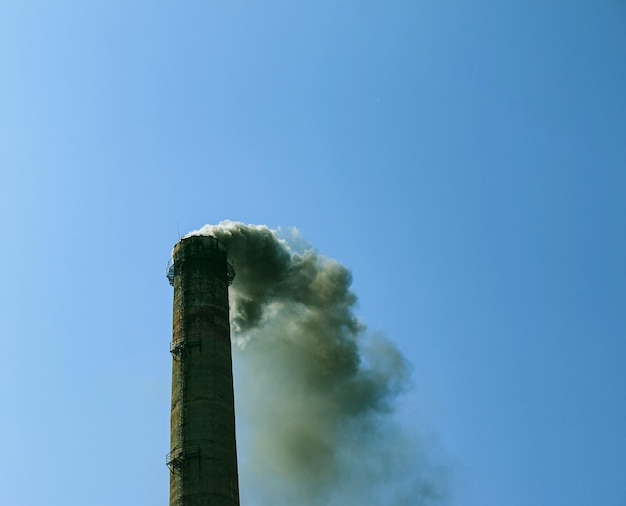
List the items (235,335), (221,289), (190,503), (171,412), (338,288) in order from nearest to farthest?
1. (190,503)
2. (171,412)
3. (221,289)
4. (235,335)
5. (338,288)

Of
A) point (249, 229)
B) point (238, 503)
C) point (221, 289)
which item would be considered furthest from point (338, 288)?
point (238, 503)

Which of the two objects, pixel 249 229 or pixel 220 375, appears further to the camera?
pixel 249 229

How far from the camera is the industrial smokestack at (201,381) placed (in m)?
37.0

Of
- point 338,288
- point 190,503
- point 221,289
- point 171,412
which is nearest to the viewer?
point 190,503

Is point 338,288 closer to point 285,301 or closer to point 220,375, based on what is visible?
point 285,301

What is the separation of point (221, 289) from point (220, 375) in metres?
4.96

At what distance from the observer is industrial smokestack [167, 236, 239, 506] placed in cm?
3697

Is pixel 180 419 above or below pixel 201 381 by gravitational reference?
below

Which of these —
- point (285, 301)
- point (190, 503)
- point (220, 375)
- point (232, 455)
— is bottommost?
point (190, 503)

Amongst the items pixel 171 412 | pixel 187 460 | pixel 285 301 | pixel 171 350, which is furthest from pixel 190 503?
pixel 285 301

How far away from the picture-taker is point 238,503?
3753 cm

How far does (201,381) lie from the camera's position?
39094mm

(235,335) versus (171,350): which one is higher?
(235,335)

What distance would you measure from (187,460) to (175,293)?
29.7 ft
